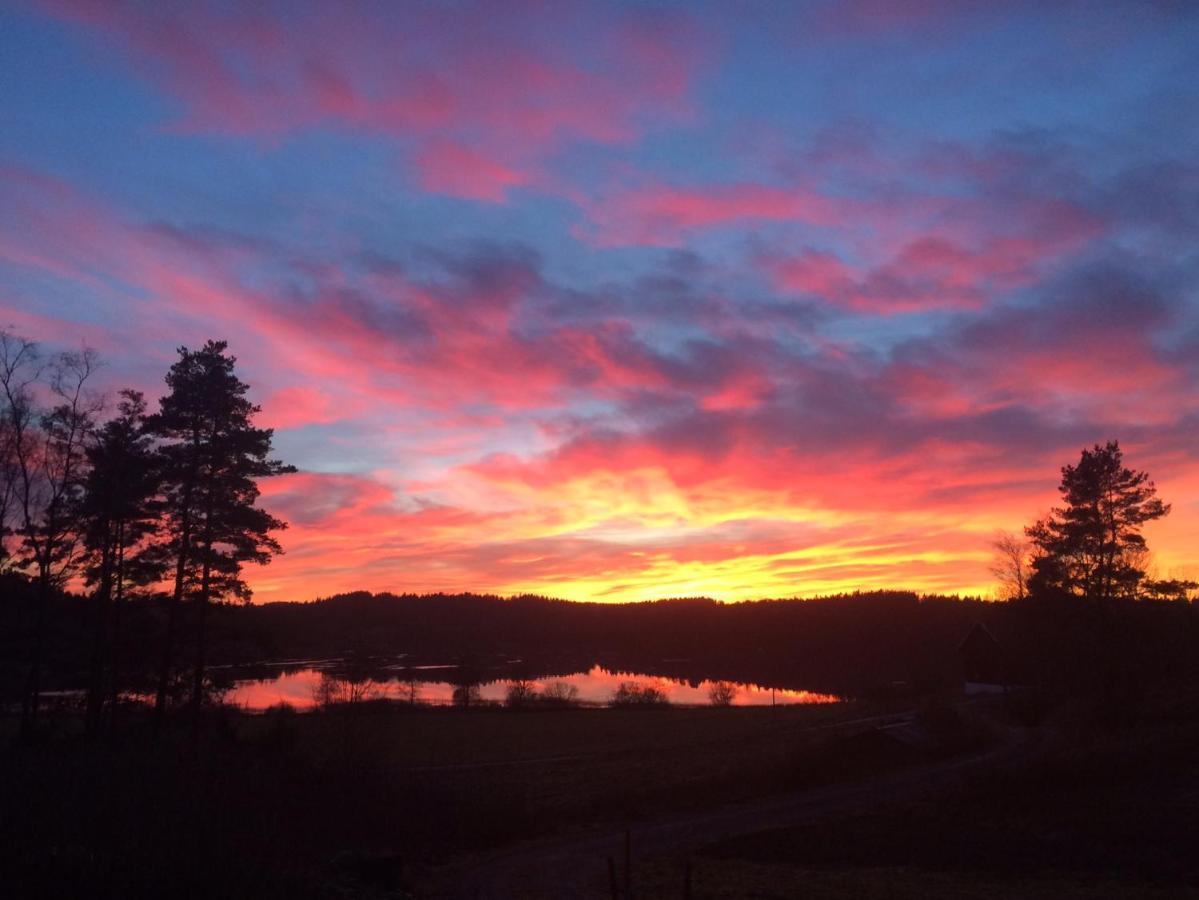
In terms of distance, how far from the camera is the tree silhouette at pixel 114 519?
92.7 feet

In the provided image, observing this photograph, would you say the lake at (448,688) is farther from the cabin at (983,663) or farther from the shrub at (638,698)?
the cabin at (983,663)

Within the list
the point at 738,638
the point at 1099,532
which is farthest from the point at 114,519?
the point at 738,638

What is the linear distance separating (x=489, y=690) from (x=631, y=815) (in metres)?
77.7

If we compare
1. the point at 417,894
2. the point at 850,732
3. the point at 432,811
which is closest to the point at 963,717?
the point at 850,732

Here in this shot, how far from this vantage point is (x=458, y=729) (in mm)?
57750

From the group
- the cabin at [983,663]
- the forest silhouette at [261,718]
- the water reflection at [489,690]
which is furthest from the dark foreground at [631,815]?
the water reflection at [489,690]

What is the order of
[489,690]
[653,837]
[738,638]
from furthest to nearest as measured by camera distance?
[738,638] < [489,690] < [653,837]

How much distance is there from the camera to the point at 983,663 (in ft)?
190

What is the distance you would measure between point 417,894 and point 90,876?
10.9 meters

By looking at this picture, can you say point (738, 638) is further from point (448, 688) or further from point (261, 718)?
point (261, 718)

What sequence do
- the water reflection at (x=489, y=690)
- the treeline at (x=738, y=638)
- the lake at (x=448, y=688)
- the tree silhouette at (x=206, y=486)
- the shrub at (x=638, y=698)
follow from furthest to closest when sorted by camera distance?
1. the water reflection at (x=489, y=690)
2. the lake at (x=448, y=688)
3. the shrub at (x=638, y=698)
4. the treeline at (x=738, y=638)
5. the tree silhouette at (x=206, y=486)

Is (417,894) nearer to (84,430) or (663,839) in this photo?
(663,839)

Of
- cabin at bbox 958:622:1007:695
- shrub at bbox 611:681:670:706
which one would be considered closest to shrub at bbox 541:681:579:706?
shrub at bbox 611:681:670:706

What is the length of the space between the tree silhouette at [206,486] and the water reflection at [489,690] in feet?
162
